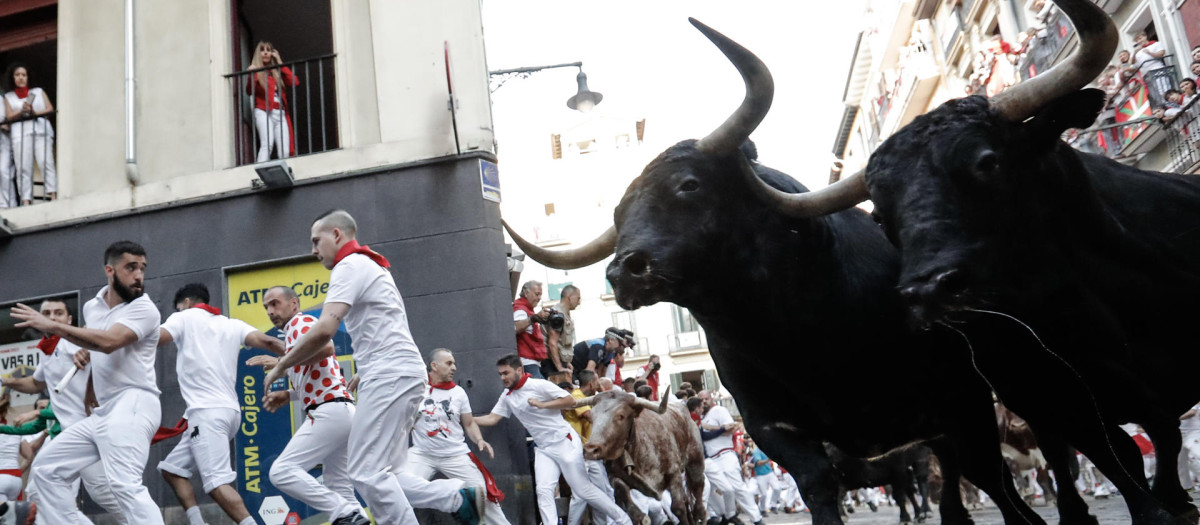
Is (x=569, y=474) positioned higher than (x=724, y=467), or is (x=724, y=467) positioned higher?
(x=569, y=474)

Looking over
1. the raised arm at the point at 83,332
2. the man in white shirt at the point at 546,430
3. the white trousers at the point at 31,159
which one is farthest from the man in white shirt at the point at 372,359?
the white trousers at the point at 31,159

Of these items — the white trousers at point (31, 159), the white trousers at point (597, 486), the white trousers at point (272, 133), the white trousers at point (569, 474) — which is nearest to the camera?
the white trousers at point (569, 474)

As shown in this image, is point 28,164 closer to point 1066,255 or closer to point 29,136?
point 29,136

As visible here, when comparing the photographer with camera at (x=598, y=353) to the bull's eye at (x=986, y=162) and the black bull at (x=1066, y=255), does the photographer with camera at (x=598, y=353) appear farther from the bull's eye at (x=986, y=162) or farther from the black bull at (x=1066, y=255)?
the bull's eye at (x=986, y=162)

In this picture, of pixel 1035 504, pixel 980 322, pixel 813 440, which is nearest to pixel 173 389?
pixel 813 440

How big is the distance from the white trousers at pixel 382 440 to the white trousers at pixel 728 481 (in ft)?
25.8

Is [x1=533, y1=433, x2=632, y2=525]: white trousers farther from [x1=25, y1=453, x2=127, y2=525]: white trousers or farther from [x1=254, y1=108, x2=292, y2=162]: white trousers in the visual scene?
[x1=254, y1=108, x2=292, y2=162]: white trousers

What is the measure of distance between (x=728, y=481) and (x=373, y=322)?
844cm

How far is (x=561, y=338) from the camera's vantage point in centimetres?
1216

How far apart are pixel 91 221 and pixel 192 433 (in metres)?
5.47

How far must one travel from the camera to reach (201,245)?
11.7 metres

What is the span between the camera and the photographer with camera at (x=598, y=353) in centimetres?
1284

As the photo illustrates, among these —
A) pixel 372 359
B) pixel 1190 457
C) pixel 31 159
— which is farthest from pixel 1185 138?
pixel 31 159

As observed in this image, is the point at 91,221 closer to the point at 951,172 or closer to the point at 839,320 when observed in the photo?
the point at 839,320
